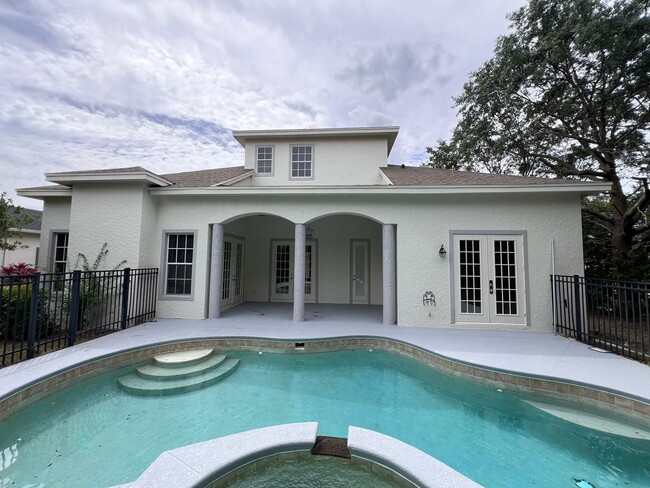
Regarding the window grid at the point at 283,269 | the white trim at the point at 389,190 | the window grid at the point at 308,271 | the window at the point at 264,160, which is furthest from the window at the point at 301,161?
the white trim at the point at 389,190

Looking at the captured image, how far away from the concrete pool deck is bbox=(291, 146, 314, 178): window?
209 inches

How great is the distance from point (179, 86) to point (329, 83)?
5859 mm

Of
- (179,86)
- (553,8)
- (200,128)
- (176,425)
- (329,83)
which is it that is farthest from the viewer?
(200,128)

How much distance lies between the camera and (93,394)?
4.30 meters

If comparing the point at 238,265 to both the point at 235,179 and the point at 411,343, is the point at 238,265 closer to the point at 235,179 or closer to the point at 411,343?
the point at 235,179

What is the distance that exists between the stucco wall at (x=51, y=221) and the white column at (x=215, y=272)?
5.15 m

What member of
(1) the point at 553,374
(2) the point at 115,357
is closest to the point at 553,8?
(1) the point at 553,374

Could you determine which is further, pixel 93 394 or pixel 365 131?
pixel 365 131

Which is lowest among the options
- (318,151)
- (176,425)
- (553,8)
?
(176,425)

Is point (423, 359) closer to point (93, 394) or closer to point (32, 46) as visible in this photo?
point (93, 394)

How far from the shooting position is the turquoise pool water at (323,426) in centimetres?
281

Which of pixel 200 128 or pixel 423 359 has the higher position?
pixel 200 128

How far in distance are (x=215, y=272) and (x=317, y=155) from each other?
5.75m

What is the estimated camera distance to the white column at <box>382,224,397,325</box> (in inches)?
302
